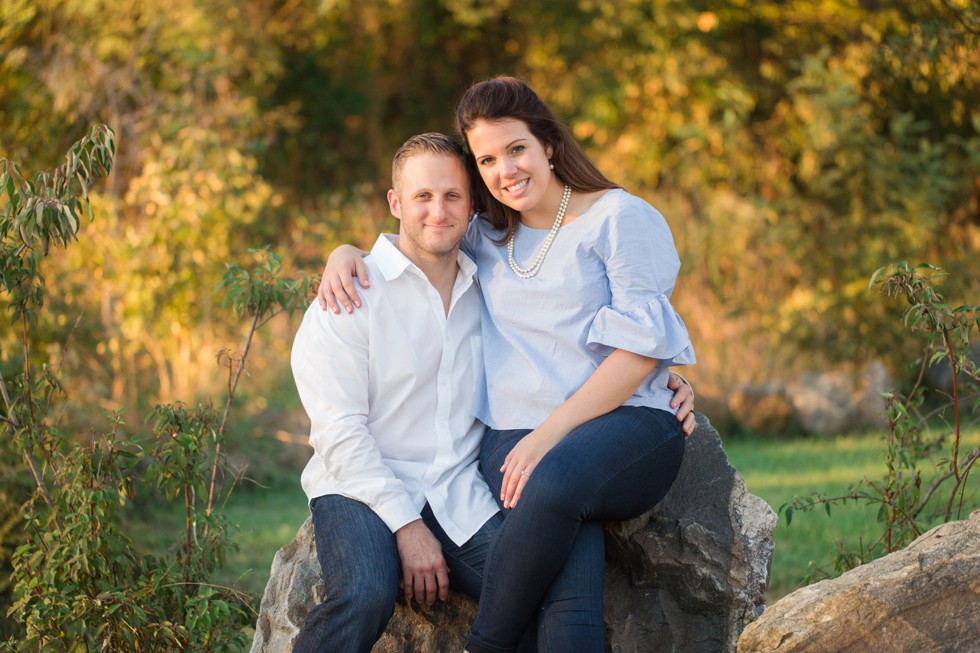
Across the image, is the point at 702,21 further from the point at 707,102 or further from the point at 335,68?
the point at 335,68

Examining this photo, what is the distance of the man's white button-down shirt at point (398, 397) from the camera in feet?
8.98

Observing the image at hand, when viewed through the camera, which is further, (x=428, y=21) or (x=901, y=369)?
(x=428, y=21)

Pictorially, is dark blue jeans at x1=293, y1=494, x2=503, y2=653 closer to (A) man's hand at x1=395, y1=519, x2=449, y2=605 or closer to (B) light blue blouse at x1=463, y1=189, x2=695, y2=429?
(A) man's hand at x1=395, y1=519, x2=449, y2=605

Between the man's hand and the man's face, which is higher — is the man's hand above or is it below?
below

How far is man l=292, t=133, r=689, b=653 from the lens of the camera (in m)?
2.61

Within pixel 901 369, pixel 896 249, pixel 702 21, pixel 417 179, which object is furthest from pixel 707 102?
pixel 417 179

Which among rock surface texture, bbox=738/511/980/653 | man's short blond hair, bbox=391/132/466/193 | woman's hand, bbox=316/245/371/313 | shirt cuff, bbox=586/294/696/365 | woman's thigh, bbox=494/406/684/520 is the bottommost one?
rock surface texture, bbox=738/511/980/653

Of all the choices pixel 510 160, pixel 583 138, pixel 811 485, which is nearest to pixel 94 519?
pixel 510 160

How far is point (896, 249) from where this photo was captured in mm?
7887

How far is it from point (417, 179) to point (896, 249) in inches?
233

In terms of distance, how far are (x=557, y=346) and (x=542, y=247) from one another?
286 mm

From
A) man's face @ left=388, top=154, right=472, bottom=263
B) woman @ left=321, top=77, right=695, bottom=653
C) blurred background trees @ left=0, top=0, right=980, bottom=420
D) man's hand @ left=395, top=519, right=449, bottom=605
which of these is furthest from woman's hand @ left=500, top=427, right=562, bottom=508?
blurred background trees @ left=0, top=0, right=980, bottom=420

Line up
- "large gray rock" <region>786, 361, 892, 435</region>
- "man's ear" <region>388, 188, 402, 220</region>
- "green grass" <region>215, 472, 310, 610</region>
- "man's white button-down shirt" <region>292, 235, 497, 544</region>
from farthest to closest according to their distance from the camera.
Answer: "large gray rock" <region>786, 361, 892, 435</region>
"green grass" <region>215, 472, 310, 610</region>
"man's ear" <region>388, 188, 402, 220</region>
"man's white button-down shirt" <region>292, 235, 497, 544</region>

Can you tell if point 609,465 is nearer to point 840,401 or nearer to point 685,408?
point 685,408
